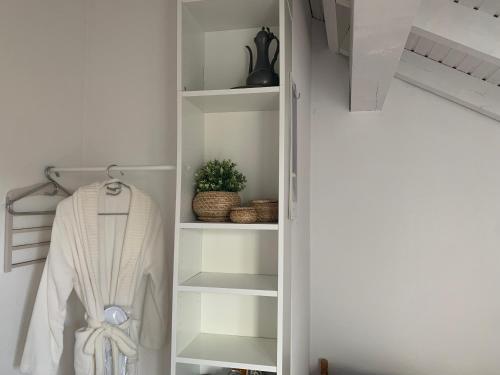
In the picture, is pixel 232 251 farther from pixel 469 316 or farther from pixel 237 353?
pixel 469 316

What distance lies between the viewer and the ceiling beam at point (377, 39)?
112cm

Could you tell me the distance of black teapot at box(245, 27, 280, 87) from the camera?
1.56 metres

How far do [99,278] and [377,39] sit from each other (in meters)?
1.43

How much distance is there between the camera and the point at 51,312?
1.51 meters

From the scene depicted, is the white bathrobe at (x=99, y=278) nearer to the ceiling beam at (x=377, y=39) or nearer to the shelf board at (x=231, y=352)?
the shelf board at (x=231, y=352)

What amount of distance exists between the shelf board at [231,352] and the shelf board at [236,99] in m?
1.02

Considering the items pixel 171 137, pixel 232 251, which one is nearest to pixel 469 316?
pixel 232 251

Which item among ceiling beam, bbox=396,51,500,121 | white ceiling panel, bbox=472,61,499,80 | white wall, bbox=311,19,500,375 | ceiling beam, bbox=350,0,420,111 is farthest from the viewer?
white wall, bbox=311,19,500,375

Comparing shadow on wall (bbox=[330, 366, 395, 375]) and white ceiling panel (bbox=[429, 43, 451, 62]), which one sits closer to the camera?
white ceiling panel (bbox=[429, 43, 451, 62])

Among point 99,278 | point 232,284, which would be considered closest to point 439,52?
point 232,284

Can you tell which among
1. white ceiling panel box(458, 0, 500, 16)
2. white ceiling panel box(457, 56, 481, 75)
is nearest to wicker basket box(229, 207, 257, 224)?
white ceiling panel box(458, 0, 500, 16)

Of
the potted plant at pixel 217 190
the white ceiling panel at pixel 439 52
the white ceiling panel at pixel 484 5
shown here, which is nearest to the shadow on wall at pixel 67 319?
the potted plant at pixel 217 190

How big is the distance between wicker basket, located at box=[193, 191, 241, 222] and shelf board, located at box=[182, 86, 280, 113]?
383 millimetres

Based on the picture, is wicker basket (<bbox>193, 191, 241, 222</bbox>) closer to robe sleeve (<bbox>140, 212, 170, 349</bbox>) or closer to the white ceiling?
robe sleeve (<bbox>140, 212, 170, 349</bbox>)
